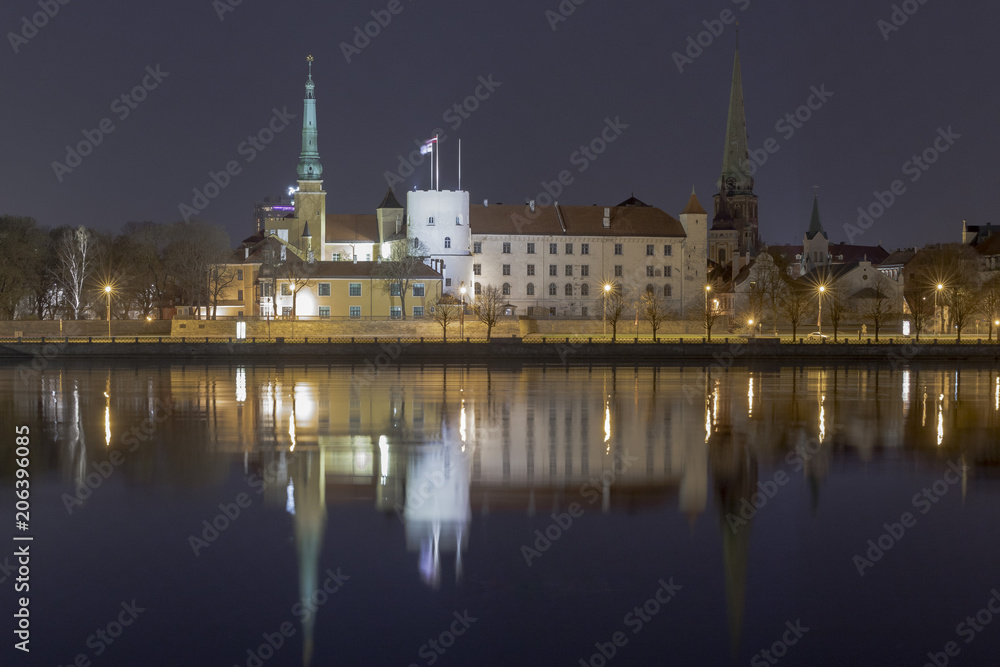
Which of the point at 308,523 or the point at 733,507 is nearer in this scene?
the point at 308,523

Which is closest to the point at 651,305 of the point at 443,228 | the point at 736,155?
the point at 443,228

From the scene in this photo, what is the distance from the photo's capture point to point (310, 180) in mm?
85938

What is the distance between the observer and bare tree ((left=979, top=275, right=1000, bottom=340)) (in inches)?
2606

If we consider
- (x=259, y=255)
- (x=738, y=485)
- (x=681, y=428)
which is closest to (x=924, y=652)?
(x=738, y=485)

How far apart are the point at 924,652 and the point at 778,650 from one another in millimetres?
1486

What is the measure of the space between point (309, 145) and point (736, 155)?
79.3 metres

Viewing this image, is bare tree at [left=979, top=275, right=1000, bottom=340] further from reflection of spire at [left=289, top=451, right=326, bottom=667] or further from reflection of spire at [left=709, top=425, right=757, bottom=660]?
reflection of spire at [left=289, top=451, right=326, bottom=667]

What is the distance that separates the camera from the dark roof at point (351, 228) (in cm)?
8731

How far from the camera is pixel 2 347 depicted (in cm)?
5134

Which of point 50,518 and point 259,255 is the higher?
point 259,255

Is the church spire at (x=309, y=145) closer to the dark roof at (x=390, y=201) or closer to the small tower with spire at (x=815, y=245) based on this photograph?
the dark roof at (x=390, y=201)

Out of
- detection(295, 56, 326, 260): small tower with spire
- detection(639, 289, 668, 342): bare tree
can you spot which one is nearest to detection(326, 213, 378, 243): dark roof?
detection(295, 56, 326, 260): small tower with spire

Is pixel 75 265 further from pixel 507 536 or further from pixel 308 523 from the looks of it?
pixel 507 536

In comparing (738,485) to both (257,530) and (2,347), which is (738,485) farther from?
(2,347)
